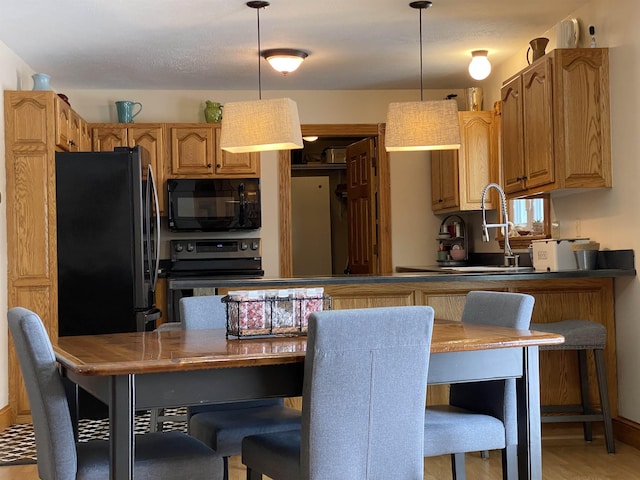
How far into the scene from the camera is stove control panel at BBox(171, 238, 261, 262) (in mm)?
6781

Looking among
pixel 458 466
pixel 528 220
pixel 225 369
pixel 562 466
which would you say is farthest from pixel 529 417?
pixel 528 220

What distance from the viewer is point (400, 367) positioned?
219cm

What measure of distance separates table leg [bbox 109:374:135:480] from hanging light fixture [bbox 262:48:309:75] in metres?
3.88

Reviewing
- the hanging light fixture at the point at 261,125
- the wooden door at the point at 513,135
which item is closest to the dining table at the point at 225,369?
the hanging light fixture at the point at 261,125

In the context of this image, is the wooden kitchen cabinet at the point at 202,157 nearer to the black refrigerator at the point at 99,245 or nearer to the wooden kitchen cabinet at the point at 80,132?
the wooden kitchen cabinet at the point at 80,132

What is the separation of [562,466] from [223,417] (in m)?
1.76

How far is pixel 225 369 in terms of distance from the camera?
→ 217cm

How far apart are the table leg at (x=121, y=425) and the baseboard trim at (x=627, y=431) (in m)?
2.97

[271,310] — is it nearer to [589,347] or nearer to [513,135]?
[589,347]

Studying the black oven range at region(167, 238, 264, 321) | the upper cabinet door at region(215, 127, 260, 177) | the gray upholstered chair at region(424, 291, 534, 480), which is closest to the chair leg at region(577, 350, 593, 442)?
the gray upholstered chair at region(424, 291, 534, 480)

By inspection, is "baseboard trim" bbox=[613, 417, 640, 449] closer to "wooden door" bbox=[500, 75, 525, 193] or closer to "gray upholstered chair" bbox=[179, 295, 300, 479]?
"wooden door" bbox=[500, 75, 525, 193]

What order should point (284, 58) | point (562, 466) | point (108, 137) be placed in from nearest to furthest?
point (562, 466)
point (284, 58)
point (108, 137)

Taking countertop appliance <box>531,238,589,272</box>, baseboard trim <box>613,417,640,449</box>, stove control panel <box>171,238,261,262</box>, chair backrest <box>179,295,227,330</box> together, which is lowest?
baseboard trim <box>613,417,640,449</box>

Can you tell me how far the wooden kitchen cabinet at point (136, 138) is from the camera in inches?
260
